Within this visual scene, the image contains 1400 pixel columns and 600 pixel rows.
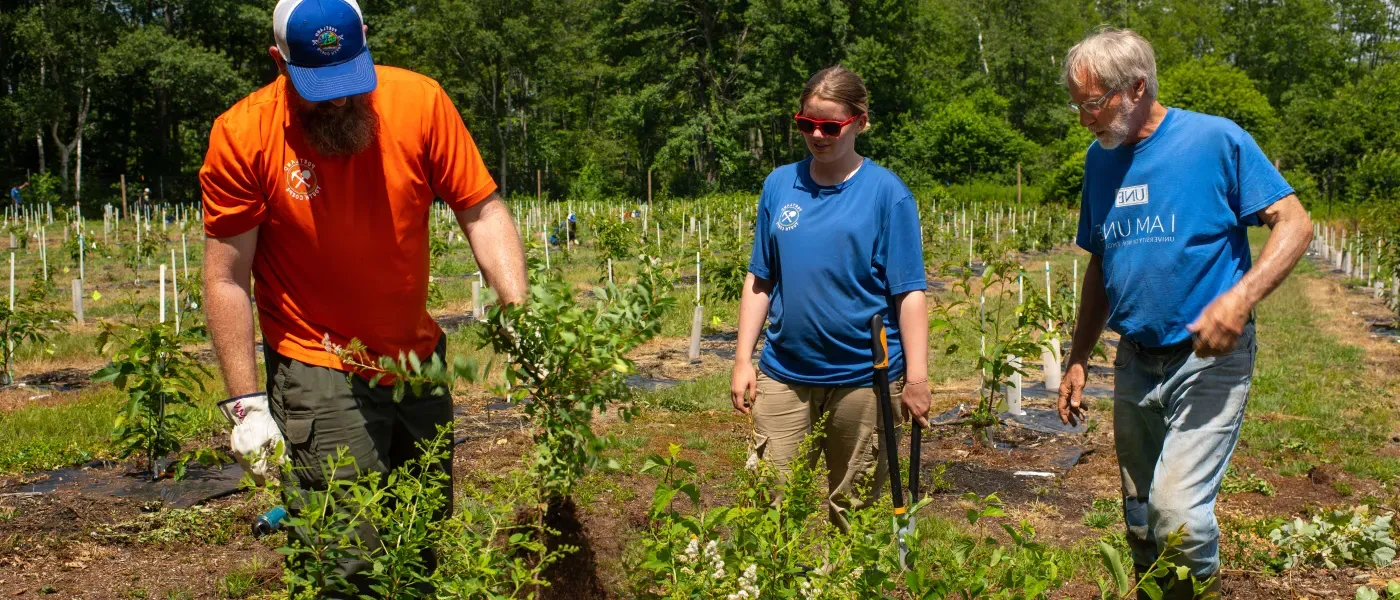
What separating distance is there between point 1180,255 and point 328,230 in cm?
203

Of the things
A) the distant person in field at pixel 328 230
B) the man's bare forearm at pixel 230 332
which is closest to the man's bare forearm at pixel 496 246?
the distant person in field at pixel 328 230

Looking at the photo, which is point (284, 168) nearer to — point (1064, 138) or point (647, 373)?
point (647, 373)

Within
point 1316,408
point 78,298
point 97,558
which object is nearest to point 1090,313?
point 97,558

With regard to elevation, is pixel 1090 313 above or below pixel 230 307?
below

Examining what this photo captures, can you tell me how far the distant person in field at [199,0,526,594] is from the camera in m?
2.35

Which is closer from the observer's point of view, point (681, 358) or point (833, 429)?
point (833, 429)

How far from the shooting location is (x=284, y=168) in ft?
7.91

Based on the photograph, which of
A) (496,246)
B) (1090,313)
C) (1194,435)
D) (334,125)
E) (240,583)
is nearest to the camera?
(334,125)

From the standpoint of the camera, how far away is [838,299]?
3.11 meters

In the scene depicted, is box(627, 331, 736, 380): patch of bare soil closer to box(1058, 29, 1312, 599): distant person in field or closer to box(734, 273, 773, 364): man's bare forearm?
box(734, 273, 773, 364): man's bare forearm

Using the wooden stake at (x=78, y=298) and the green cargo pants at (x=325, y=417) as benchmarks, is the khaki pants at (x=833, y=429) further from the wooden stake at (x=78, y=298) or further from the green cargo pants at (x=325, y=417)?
the wooden stake at (x=78, y=298)

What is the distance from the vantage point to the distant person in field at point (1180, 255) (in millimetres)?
2650

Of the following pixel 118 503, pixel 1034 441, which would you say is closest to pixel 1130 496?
pixel 1034 441

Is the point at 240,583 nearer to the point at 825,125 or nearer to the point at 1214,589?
the point at 825,125
